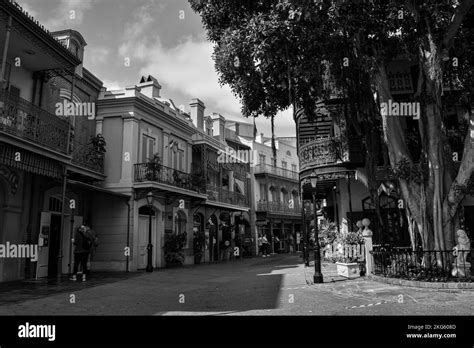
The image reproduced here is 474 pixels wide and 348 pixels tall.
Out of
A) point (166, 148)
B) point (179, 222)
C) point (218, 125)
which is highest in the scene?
point (218, 125)

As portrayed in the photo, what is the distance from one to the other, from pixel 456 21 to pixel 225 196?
1844cm

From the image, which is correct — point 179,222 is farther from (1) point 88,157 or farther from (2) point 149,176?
(1) point 88,157

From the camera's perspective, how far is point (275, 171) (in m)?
38.0

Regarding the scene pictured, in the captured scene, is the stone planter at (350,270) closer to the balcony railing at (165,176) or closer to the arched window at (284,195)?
the balcony railing at (165,176)

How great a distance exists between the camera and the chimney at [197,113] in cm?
2483

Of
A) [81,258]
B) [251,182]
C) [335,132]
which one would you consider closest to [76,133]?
[81,258]

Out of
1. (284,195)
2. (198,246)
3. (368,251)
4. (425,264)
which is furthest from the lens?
(284,195)

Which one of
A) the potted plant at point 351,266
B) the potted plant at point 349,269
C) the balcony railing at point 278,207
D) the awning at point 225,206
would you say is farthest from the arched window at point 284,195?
the potted plant at point 349,269

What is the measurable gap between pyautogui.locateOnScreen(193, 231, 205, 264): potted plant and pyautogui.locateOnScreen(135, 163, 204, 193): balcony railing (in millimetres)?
2588

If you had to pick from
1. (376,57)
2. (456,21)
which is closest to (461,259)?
(376,57)

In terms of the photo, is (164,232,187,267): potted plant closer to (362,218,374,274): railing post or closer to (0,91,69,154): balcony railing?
(0,91,69,154): balcony railing

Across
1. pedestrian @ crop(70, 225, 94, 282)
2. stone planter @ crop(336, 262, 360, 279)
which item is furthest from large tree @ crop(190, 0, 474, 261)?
pedestrian @ crop(70, 225, 94, 282)
